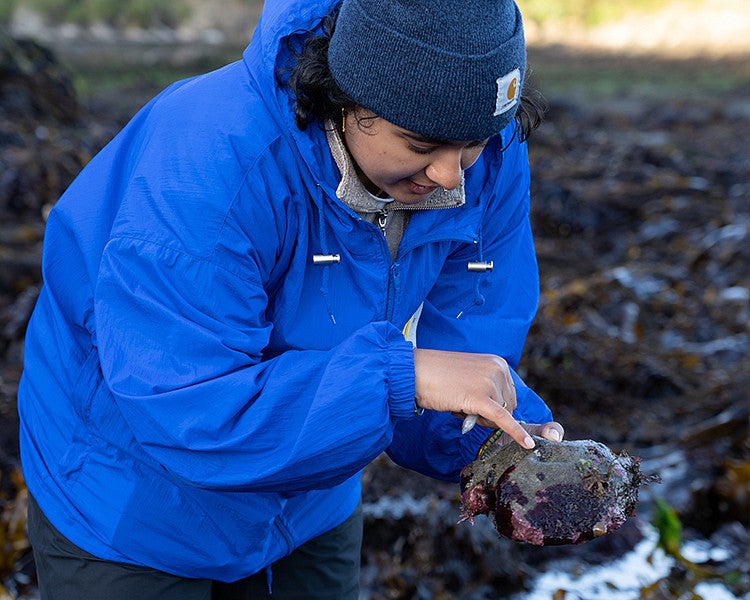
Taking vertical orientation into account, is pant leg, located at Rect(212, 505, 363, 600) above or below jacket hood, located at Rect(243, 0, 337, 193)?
below

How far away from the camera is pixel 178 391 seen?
1638 millimetres

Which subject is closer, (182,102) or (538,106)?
(182,102)

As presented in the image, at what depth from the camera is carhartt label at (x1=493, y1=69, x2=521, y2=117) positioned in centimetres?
175

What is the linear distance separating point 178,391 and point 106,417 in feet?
1.26

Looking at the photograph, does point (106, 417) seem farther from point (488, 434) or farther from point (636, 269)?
point (636, 269)

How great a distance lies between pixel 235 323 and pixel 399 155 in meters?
0.46

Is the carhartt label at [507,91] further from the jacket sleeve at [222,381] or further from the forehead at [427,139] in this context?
the jacket sleeve at [222,381]

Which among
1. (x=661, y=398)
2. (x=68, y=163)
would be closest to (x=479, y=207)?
(x=661, y=398)

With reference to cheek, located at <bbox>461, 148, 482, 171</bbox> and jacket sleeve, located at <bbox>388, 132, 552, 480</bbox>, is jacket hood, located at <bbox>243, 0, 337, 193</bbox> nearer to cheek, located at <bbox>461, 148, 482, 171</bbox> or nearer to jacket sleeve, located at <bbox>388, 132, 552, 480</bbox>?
cheek, located at <bbox>461, 148, 482, 171</bbox>

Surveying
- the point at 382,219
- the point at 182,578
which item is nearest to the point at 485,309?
the point at 382,219

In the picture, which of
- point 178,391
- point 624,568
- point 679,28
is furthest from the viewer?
point 679,28

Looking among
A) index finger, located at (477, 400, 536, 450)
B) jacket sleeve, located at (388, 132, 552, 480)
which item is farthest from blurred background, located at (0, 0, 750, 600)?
index finger, located at (477, 400, 536, 450)

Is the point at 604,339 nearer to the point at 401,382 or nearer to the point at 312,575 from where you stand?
the point at 312,575

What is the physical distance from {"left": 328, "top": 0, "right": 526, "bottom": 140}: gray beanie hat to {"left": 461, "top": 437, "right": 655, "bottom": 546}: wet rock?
74 cm
